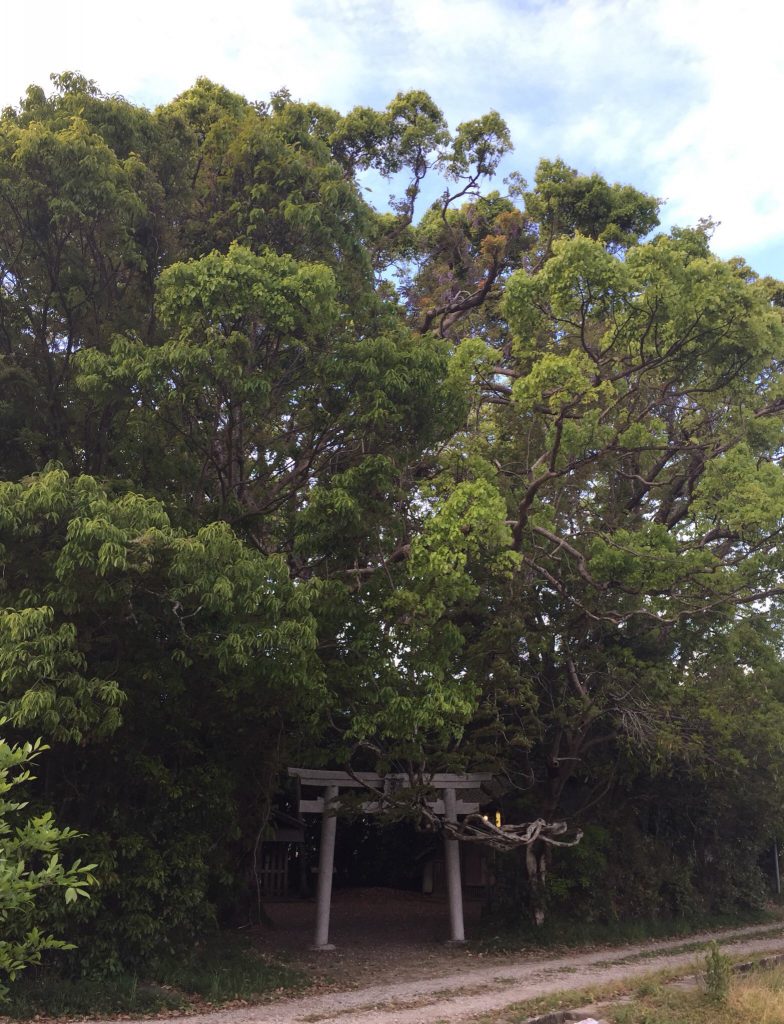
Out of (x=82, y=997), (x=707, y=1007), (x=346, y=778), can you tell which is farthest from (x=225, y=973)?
(x=707, y=1007)

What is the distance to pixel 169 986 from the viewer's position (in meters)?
9.25

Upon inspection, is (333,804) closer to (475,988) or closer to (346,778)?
(346,778)

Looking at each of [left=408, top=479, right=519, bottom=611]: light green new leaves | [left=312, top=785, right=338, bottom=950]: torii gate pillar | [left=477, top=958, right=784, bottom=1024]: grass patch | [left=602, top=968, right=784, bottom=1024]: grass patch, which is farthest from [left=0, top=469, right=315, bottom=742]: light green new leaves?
Result: [left=312, top=785, right=338, bottom=950]: torii gate pillar

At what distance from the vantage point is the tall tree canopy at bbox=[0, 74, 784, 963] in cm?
787

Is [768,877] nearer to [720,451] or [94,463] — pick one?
[720,451]

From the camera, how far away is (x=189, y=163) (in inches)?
412

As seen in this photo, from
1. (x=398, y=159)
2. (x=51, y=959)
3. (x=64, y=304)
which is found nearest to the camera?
(x=51, y=959)

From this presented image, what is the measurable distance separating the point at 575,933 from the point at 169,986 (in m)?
7.59

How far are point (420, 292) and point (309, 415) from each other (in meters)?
4.81

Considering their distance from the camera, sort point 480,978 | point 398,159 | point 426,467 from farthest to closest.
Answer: point 398,159
point 426,467
point 480,978

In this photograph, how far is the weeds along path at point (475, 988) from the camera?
28.4 feet

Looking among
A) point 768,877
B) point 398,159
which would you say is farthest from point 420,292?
point 768,877

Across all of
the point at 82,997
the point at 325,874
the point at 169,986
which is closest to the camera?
the point at 82,997

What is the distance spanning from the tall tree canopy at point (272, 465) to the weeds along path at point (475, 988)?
63.9 inches
